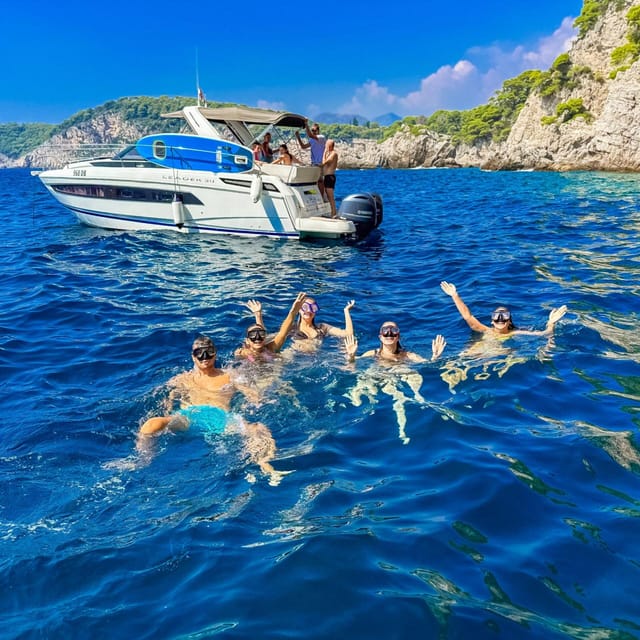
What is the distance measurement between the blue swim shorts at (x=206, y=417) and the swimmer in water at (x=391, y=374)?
4.88ft

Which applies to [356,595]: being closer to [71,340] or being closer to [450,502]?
[450,502]

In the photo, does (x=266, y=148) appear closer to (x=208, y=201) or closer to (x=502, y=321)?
(x=208, y=201)

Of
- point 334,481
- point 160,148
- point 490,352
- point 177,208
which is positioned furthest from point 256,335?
point 160,148

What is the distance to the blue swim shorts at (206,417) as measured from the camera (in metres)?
5.66

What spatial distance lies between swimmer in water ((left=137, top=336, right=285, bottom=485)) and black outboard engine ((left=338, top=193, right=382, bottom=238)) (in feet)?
35.7

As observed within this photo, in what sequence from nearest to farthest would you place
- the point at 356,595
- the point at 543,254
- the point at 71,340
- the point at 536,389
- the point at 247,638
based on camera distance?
the point at 247,638, the point at 356,595, the point at 536,389, the point at 71,340, the point at 543,254

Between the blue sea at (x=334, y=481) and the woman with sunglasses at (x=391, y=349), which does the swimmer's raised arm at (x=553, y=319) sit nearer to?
the blue sea at (x=334, y=481)

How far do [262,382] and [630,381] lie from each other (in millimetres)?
4257

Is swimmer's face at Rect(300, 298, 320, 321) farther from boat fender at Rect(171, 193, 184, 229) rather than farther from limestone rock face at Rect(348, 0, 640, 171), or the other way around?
limestone rock face at Rect(348, 0, 640, 171)

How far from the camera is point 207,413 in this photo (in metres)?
5.80

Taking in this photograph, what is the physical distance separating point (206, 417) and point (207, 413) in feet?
0.18

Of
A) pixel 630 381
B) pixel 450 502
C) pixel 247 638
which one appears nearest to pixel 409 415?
pixel 450 502

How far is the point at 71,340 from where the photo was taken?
876 centimetres

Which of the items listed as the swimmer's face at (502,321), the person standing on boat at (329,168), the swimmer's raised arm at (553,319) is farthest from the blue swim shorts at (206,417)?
the person standing on boat at (329,168)
